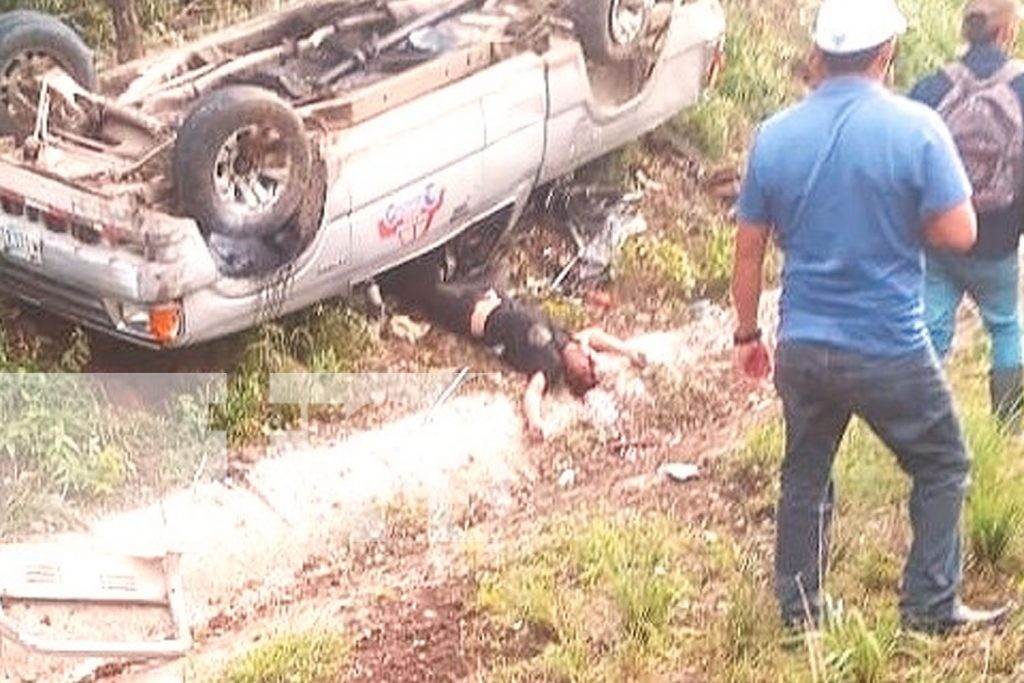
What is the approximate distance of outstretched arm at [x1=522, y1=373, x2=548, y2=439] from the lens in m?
5.80

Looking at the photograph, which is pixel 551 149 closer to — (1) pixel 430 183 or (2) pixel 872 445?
(1) pixel 430 183

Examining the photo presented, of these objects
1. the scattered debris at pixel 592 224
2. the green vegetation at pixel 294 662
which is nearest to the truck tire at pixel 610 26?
the scattered debris at pixel 592 224

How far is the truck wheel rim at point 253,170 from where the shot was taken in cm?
550

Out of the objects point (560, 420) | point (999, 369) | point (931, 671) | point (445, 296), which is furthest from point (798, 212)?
point (445, 296)

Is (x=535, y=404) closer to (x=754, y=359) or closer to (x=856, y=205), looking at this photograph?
(x=754, y=359)

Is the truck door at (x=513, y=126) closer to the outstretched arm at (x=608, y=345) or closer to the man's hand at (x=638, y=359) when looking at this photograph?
the outstretched arm at (x=608, y=345)

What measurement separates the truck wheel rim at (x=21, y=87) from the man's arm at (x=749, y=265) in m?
2.82

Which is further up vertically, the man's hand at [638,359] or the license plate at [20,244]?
the license plate at [20,244]

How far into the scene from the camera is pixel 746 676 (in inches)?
163

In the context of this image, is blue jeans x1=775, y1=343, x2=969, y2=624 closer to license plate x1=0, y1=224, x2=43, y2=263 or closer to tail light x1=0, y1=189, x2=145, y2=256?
tail light x1=0, y1=189, x2=145, y2=256

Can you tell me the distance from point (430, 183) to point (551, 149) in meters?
0.64

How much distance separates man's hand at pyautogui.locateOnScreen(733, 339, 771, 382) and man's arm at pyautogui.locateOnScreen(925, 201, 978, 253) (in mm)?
447

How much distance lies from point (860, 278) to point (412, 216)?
233cm

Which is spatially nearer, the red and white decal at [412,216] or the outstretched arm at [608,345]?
the red and white decal at [412,216]
